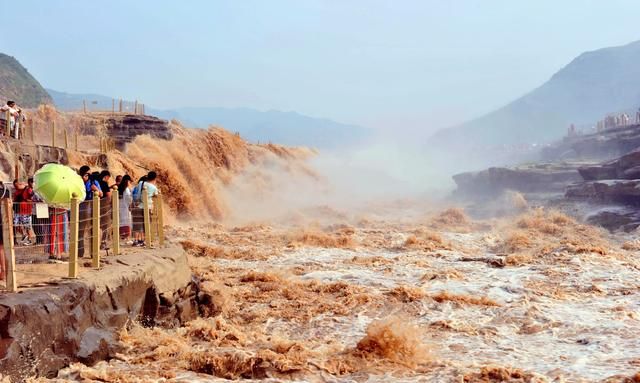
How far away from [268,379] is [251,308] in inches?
145

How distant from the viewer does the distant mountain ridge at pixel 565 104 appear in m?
162

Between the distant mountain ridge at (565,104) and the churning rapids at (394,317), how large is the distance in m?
149

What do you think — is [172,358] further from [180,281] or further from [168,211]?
[168,211]

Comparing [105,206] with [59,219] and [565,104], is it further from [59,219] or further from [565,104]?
[565,104]

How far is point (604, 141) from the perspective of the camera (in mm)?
49281

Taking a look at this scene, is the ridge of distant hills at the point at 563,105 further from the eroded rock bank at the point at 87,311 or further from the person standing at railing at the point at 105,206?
the eroded rock bank at the point at 87,311

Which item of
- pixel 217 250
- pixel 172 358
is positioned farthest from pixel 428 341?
pixel 217 250

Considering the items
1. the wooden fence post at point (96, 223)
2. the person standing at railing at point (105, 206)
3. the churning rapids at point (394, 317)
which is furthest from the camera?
the person standing at railing at point (105, 206)

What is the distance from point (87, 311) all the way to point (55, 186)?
150 cm

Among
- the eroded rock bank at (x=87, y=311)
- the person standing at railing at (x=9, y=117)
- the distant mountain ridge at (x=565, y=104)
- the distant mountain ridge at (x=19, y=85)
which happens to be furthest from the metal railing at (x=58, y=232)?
the distant mountain ridge at (x=565, y=104)

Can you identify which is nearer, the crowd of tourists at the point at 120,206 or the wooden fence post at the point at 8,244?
the wooden fence post at the point at 8,244

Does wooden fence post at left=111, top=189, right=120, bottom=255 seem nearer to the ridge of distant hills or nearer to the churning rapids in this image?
the churning rapids

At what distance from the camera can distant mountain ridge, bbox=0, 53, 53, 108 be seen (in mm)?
69188

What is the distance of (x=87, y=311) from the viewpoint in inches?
257
